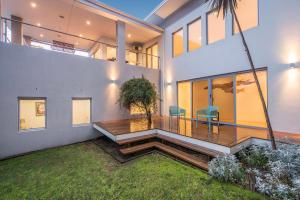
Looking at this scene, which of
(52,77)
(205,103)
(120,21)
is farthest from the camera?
(120,21)

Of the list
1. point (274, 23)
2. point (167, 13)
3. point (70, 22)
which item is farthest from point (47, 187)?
point (167, 13)

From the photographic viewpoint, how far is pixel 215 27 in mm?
6820

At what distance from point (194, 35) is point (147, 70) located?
132 inches

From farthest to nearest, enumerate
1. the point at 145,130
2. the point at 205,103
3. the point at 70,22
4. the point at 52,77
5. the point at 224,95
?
the point at 70,22
the point at 205,103
the point at 224,95
the point at 52,77
the point at 145,130

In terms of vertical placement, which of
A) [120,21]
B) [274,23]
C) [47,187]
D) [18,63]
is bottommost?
[47,187]

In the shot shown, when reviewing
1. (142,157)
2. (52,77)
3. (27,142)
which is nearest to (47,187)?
(142,157)

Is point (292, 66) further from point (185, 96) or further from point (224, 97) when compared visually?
point (185, 96)

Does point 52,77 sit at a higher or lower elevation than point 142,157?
higher

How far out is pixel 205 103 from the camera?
288 inches

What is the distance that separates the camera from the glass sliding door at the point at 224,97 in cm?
627

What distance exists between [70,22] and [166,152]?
901cm

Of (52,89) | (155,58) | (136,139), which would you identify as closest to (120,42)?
(155,58)

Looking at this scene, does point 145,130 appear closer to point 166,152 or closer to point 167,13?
point 166,152

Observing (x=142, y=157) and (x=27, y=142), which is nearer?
(x=142, y=157)
